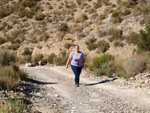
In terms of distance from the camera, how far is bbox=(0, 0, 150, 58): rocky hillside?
756 inches

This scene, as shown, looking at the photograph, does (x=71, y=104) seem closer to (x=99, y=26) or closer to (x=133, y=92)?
(x=133, y=92)

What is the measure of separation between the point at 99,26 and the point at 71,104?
61.5ft

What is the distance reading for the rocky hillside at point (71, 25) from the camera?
19203 mm

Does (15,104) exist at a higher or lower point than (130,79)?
higher

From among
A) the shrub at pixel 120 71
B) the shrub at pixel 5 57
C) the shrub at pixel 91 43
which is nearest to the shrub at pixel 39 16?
the shrub at pixel 91 43

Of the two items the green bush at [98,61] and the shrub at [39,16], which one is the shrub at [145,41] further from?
the shrub at [39,16]

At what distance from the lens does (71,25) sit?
86.0 feet

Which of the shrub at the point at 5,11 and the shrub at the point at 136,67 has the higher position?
the shrub at the point at 5,11

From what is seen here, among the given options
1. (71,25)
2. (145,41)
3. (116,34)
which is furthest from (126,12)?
(145,41)

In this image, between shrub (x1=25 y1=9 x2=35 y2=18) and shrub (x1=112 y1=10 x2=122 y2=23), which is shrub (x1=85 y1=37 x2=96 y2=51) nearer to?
shrub (x1=112 y1=10 x2=122 y2=23)

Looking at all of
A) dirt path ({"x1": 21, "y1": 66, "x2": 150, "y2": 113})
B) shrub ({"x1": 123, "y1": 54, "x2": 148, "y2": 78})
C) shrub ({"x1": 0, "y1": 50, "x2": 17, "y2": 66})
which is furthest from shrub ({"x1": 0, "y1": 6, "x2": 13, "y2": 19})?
dirt path ({"x1": 21, "y1": 66, "x2": 150, "y2": 113})

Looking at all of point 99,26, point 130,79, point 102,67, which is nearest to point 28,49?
point 99,26

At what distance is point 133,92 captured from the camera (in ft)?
21.9

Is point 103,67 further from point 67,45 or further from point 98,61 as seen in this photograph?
point 67,45
